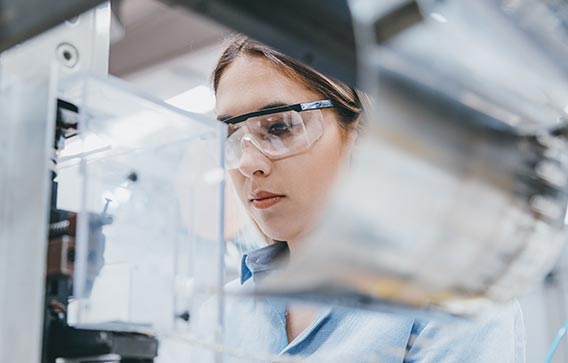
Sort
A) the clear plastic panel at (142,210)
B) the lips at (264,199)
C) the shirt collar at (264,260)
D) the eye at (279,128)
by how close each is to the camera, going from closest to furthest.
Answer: the clear plastic panel at (142,210)
the eye at (279,128)
the lips at (264,199)
the shirt collar at (264,260)

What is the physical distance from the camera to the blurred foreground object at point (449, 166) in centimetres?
40

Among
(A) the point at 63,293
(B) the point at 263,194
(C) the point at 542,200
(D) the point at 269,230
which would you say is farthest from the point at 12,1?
(D) the point at 269,230

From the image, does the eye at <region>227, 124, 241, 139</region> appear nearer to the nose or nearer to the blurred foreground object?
the nose

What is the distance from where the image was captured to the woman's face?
1.06m

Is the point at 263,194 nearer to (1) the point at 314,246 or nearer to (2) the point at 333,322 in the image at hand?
(2) the point at 333,322

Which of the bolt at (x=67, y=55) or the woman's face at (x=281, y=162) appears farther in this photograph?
the woman's face at (x=281, y=162)

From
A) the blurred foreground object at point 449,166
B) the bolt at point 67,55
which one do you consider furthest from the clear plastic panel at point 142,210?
the blurred foreground object at point 449,166

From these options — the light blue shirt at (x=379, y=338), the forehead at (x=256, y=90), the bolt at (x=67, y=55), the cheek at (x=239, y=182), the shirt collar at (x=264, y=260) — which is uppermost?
the forehead at (x=256, y=90)

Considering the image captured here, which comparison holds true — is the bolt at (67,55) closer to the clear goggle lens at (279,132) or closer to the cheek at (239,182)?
the clear goggle lens at (279,132)

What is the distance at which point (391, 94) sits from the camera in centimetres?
41

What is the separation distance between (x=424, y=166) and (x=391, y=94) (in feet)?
0.17

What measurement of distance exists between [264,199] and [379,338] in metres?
0.30

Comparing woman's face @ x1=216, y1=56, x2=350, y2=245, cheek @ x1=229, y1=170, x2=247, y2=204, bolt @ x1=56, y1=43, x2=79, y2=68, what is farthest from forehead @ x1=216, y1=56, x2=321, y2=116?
bolt @ x1=56, y1=43, x2=79, y2=68

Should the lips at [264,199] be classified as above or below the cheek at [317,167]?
below
